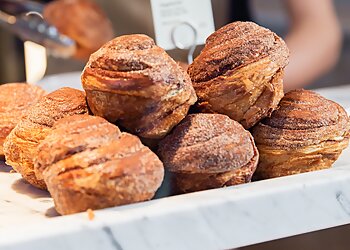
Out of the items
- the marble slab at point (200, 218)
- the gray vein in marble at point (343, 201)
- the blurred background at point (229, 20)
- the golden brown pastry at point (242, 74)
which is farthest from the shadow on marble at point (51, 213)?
the blurred background at point (229, 20)

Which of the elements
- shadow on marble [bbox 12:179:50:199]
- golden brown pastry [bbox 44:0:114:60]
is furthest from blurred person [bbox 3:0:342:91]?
shadow on marble [bbox 12:179:50:199]

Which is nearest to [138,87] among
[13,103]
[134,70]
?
[134,70]

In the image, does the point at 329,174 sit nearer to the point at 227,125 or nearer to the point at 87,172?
the point at 227,125

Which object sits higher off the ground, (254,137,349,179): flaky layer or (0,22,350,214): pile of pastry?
(0,22,350,214): pile of pastry

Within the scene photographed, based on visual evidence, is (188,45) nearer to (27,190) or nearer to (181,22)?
(181,22)

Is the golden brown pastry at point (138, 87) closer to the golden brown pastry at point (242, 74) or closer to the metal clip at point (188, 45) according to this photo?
the golden brown pastry at point (242, 74)

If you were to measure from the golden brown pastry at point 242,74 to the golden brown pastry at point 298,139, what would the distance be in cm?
2

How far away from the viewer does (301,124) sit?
0.90 metres

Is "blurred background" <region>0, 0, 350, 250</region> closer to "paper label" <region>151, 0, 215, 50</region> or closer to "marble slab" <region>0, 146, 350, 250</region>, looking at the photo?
"paper label" <region>151, 0, 215, 50</region>

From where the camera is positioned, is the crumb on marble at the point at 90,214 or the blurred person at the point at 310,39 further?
the blurred person at the point at 310,39

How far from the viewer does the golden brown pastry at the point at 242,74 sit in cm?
86

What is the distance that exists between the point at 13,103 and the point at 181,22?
419 millimetres

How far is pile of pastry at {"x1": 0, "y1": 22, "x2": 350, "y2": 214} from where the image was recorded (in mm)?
732

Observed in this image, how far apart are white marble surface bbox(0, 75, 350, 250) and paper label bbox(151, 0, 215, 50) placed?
561mm
